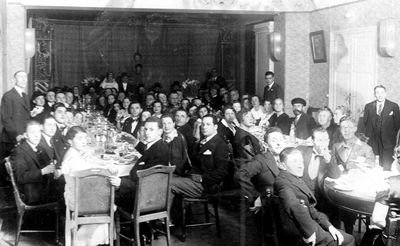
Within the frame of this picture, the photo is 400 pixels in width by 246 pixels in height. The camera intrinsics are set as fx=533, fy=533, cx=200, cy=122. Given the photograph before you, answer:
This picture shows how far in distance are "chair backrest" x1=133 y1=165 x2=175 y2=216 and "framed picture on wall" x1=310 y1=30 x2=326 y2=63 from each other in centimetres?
609

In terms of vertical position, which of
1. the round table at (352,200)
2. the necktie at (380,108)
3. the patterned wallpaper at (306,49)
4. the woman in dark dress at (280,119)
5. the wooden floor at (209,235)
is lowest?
the wooden floor at (209,235)

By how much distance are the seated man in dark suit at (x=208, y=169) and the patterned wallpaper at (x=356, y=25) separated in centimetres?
349

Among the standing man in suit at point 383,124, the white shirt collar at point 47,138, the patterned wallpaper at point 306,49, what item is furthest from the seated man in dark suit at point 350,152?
the patterned wallpaper at point 306,49

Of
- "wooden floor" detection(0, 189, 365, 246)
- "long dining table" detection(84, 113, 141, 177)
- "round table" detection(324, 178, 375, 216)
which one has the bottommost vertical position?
"wooden floor" detection(0, 189, 365, 246)

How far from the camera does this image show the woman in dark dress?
28.9ft

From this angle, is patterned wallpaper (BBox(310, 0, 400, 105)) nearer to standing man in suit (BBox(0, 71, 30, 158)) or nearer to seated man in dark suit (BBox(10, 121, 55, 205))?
seated man in dark suit (BBox(10, 121, 55, 205))

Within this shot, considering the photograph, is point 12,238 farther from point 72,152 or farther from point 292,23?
point 292,23

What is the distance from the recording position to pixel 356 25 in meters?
9.04

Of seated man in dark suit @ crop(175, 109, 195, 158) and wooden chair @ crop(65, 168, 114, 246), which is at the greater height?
seated man in dark suit @ crop(175, 109, 195, 158)

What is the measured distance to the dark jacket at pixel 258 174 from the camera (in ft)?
16.3

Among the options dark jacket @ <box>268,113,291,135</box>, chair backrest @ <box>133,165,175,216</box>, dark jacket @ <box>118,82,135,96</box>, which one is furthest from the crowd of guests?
dark jacket @ <box>118,82,135,96</box>

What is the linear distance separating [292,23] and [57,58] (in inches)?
289

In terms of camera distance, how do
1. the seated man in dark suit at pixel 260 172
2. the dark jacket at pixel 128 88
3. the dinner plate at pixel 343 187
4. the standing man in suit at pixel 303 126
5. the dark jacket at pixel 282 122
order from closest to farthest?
1. the dinner plate at pixel 343 187
2. the seated man in dark suit at pixel 260 172
3. the standing man in suit at pixel 303 126
4. the dark jacket at pixel 282 122
5. the dark jacket at pixel 128 88

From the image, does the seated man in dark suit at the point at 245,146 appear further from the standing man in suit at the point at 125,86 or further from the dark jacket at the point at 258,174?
the standing man in suit at the point at 125,86
